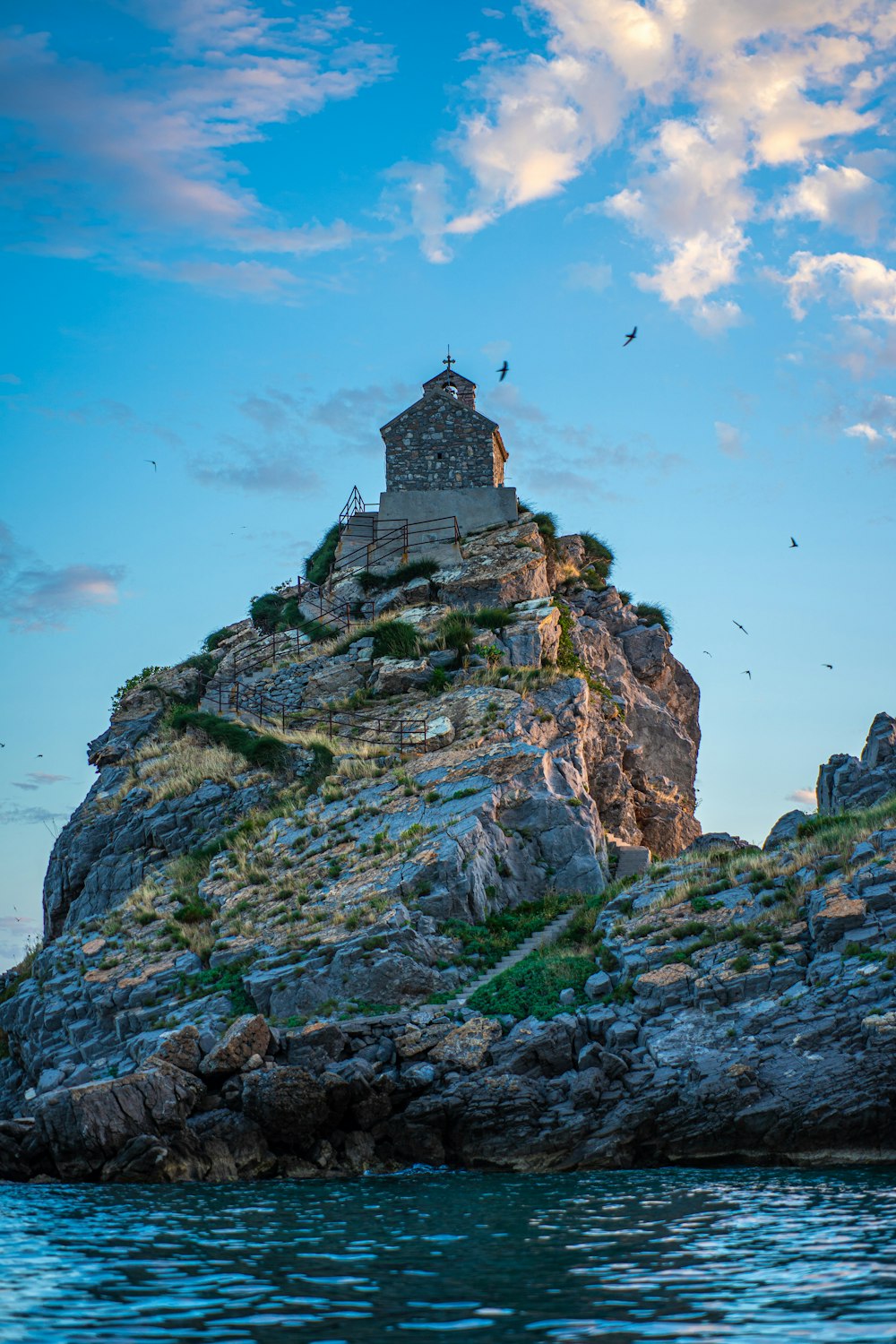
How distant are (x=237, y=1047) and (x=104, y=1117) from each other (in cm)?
264

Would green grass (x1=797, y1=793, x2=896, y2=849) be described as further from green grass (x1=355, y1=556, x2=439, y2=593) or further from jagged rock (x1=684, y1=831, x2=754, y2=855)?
green grass (x1=355, y1=556, x2=439, y2=593)

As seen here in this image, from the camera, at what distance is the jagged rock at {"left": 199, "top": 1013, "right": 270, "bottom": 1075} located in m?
21.8

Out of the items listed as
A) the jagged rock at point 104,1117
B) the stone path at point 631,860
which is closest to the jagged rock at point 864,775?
the stone path at point 631,860

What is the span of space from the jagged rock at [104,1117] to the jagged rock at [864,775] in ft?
60.6

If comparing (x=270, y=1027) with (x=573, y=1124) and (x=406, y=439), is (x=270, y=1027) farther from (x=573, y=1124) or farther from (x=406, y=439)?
(x=406, y=439)

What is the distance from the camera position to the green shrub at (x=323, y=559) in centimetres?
5250

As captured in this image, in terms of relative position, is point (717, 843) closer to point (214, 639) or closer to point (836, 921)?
point (836, 921)

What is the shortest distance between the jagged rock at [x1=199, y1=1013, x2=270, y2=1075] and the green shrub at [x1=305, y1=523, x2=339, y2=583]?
A: 3115cm

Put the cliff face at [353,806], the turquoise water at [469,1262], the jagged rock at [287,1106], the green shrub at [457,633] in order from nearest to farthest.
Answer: the turquoise water at [469,1262]
the jagged rock at [287,1106]
the cliff face at [353,806]
the green shrub at [457,633]

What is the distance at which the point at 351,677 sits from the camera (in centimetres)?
4244

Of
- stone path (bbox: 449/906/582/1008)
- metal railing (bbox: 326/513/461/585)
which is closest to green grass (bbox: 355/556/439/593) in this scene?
metal railing (bbox: 326/513/461/585)

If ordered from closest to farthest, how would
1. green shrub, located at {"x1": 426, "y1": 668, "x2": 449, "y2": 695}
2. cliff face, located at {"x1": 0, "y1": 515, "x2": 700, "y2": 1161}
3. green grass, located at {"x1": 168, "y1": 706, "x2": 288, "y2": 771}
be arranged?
1. cliff face, located at {"x1": 0, "y1": 515, "x2": 700, "y2": 1161}
2. green grass, located at {"x1": 168, "y1": 706, "x2": 288, "y2": 771}
3. green shrub, located at {"x1": 426, "y1": 668, "x2": 449, "y2": 695}

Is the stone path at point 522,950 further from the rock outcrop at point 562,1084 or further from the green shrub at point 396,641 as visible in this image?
the green shrub at point 396,641

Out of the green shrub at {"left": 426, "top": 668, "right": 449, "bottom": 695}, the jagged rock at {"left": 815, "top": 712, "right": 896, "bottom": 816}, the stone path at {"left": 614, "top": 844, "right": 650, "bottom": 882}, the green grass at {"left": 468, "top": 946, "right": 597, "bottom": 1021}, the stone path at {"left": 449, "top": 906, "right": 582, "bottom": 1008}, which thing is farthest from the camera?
the green shrub at {"left": 426, "top": 668, "right": 449, "bottom": 695}
